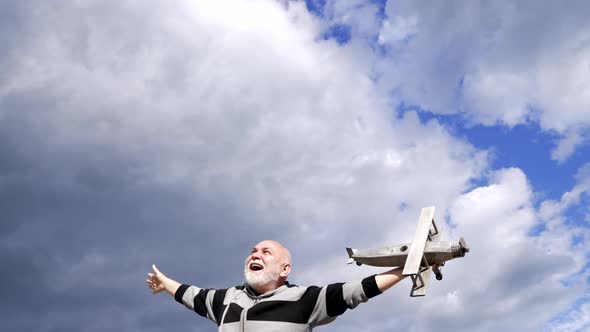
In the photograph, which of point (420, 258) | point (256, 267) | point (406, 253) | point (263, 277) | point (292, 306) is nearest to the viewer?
point (420, 258)

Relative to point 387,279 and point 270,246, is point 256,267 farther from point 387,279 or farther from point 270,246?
point 387,279

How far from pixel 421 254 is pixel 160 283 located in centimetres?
425

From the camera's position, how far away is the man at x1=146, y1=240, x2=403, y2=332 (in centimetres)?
754

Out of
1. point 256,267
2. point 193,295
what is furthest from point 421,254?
point 193,295

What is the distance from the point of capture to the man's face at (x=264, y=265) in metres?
8.05

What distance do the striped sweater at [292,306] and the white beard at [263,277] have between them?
15cm

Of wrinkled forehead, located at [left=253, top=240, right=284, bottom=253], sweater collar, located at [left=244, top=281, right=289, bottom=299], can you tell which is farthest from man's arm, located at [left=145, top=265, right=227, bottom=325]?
wrinkled forehead, located at [left=253, top=240, right=284, bottom=253]

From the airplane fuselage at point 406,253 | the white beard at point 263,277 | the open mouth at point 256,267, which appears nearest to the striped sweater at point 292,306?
the white beard at point 263,277

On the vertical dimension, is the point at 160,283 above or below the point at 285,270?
above

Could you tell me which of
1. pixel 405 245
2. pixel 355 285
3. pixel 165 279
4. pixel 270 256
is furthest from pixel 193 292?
pixel 405 245

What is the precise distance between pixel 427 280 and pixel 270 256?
84.9 inches

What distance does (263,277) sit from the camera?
8.05 metres

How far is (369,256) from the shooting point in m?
8.07

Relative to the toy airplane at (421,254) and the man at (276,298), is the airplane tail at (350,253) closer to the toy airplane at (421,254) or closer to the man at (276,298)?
the toy airplane at (421,254)
